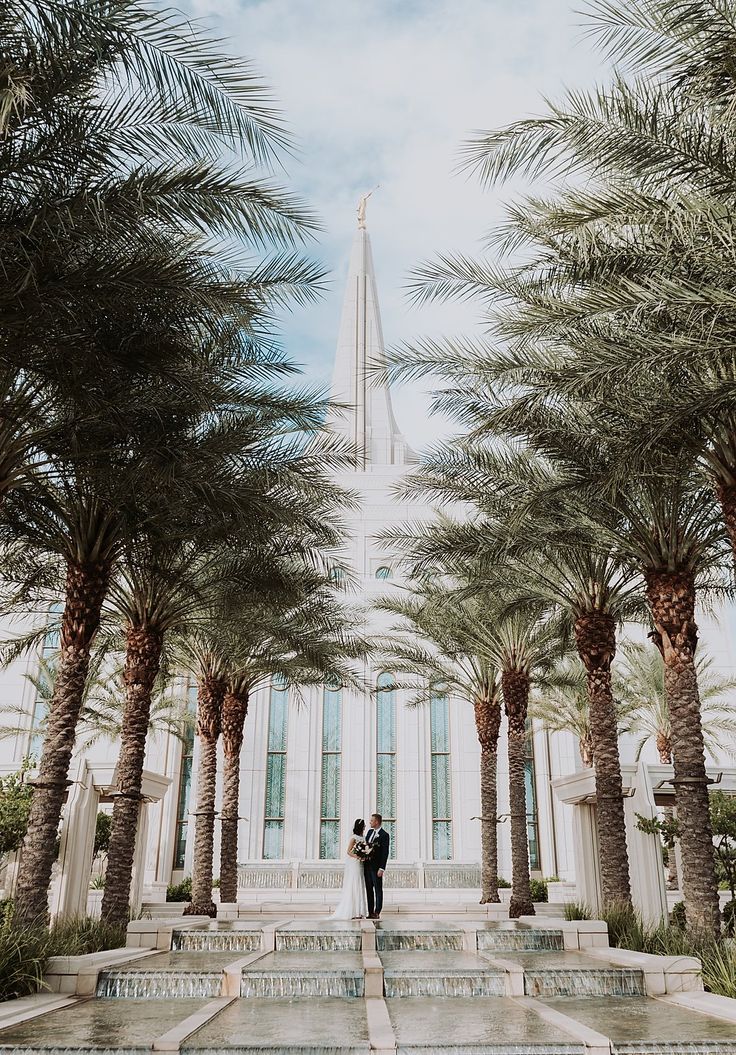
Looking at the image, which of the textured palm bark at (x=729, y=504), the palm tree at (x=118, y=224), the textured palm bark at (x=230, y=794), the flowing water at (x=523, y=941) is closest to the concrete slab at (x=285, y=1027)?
the palm tree at (x=118, y=224)

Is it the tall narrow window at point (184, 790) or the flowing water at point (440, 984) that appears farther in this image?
the tall narrow window at point (184, 790)

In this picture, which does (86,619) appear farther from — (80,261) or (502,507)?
(502,507)

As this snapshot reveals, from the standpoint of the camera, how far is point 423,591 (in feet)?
67.6

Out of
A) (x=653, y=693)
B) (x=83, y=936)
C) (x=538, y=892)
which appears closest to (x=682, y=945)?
(x=83, y=936)

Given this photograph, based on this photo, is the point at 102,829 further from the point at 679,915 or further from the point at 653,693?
the point at 653,693

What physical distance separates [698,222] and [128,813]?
11727mm

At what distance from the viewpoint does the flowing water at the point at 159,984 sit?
927cm

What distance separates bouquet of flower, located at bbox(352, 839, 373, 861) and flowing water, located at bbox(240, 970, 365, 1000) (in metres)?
6.84

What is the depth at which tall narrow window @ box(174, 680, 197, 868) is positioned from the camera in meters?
32.1

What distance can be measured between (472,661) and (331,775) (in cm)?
1211

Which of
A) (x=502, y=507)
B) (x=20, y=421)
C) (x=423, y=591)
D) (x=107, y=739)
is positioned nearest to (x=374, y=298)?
(x=107, y=739)

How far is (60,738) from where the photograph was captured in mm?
11672

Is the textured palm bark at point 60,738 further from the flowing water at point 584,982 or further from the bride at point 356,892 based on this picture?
the bride at point 356,892

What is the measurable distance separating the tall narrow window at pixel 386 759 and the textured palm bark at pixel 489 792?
8.26 meters
